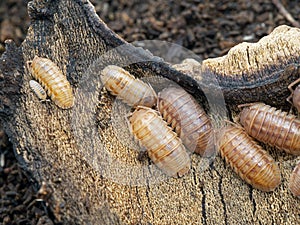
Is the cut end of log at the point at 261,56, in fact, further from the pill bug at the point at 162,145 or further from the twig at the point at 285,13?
the twig at the point at 285,13

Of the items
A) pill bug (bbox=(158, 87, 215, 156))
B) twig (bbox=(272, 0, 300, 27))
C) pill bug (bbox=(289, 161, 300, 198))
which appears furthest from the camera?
twig (bbox=(272, 0, 300, 27))

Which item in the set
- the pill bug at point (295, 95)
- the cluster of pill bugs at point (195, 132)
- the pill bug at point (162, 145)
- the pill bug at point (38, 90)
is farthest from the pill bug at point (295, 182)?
the pill bug at point (38, 90)

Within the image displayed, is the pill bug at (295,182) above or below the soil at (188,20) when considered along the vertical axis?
below

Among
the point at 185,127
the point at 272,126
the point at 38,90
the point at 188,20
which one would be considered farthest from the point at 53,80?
→ the point at 188,20

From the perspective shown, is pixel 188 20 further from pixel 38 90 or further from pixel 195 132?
pixel 38 90

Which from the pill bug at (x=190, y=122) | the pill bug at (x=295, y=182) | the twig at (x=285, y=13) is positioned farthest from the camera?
the twig at (x=285, y=13)

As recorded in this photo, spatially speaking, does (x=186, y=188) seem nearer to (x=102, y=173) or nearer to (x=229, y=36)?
(x=102, y=173)

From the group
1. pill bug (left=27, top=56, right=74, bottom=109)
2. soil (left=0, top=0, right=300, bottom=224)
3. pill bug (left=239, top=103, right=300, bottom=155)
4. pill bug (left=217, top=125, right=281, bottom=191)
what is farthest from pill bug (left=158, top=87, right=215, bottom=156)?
soil (left=0, top=0, right=300, bottom=224)

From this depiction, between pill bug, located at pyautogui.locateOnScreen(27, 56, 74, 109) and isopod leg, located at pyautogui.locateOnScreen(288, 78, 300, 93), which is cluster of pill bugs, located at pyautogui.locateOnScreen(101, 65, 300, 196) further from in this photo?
pill bug, located at pyautogui.locateOnScreen(27, 56, 74, 109)

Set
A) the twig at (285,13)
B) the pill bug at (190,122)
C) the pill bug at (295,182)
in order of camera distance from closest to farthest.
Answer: the pill bug at (295,182) < the pill bug at (190,122) < the twig at (285,13)
